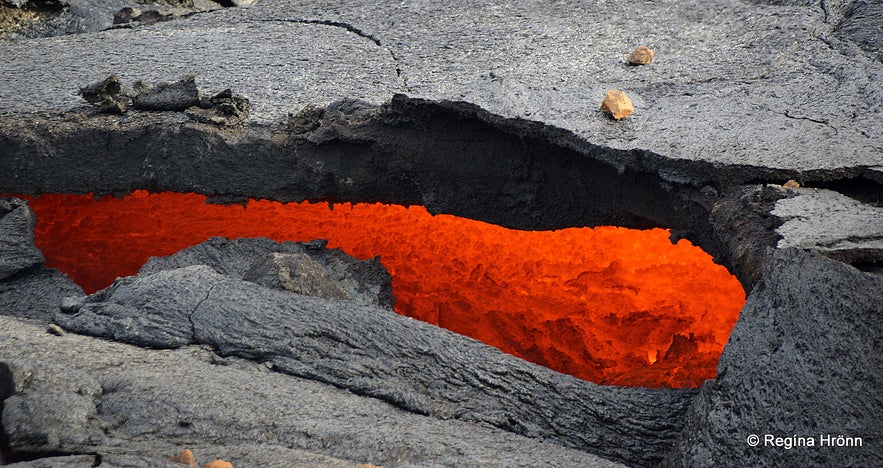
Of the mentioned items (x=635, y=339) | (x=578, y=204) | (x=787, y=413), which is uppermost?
(x=787, y=413)

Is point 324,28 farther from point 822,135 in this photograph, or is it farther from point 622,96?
point 822,135

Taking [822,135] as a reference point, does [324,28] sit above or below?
below

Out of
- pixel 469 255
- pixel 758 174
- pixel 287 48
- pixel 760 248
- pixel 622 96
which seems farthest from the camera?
pixel 287 48

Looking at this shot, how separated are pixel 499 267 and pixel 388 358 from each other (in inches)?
50.5

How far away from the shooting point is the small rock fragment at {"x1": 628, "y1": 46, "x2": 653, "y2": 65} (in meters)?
3.07

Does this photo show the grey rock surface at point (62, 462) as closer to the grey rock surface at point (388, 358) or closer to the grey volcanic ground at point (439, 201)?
the grey volcanic ground at point (439, 201)

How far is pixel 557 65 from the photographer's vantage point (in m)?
3.14

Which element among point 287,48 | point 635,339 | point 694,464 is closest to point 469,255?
point 635,339

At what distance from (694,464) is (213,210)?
2356mm

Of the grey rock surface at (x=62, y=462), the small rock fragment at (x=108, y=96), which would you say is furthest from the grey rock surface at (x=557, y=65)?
the grey rock surface at (x=62, y=462)

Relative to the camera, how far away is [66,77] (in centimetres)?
348

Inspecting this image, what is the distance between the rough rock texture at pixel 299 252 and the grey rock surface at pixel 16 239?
0.48 m

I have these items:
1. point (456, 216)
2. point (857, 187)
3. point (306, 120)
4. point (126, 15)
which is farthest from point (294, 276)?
point (126, 15)

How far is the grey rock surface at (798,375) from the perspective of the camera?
61.2 inches
